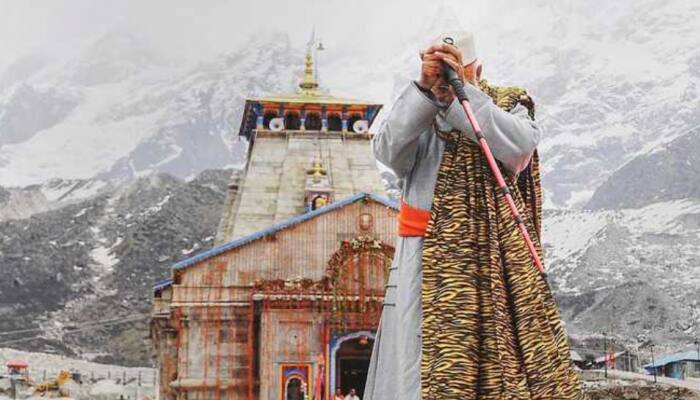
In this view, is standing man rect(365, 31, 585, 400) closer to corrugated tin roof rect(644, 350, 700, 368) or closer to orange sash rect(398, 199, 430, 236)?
orange sash rect(398, 199, 430, 236)

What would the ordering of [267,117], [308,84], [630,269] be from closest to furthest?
[267,117], [308,84], [630,269]

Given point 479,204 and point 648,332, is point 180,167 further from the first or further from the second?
point 479,204

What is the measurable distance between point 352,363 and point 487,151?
55.7ft

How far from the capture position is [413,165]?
10.8 ft

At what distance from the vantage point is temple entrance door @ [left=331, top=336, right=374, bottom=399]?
62.2ft

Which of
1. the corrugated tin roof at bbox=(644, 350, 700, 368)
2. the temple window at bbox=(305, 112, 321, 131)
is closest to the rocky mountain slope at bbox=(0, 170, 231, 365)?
the temple window at bbox=(305, 112, 321, 131)

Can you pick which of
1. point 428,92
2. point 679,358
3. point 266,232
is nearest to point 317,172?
point 266,232

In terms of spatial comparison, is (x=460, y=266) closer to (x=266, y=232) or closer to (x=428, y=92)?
(x=428, y=92)

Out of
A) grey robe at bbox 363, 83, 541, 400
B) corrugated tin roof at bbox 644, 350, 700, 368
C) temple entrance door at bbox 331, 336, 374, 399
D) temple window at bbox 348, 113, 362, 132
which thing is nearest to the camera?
grey robe at bbox 363, 83, 541, 400

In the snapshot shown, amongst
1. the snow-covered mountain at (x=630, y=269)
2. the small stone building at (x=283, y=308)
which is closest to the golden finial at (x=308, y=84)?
the small stone building at (x=283, y=308)

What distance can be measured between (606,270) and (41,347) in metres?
33.1

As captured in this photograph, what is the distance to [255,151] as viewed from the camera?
971 inches

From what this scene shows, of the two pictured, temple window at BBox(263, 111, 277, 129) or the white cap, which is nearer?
the white cap

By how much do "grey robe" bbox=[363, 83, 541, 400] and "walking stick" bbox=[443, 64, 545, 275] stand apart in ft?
0.21
